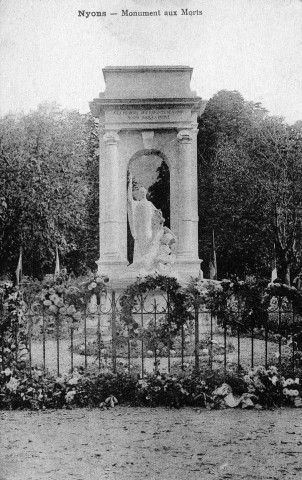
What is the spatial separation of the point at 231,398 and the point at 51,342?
669cm

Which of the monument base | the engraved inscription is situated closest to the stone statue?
the monument base

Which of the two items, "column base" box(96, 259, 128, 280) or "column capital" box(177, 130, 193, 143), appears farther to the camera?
"column capital" box(177, 130, 193, 143)

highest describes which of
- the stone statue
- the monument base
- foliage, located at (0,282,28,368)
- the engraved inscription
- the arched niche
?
the engraved inscription

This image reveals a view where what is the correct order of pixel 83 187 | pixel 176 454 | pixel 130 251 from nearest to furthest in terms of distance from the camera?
pixel 176 454 → pixel 130 251 → pixel 83 187

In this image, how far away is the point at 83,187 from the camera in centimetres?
2503

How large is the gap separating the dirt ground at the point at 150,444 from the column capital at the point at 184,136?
766cm

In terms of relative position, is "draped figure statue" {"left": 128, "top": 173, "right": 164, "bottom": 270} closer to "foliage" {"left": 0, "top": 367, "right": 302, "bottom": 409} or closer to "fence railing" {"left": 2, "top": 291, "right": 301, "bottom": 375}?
"fence railing" {"left": 2, "top": 291, "right": 301, "bottom": 375}

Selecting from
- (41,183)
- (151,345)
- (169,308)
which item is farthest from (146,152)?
(41,183)

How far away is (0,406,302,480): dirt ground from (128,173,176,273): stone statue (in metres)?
6.00

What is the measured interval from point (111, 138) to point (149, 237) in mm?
2370

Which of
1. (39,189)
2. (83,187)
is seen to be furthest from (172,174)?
(83,187)

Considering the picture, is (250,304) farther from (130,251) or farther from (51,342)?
(130,251)

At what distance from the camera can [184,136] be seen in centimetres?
1309

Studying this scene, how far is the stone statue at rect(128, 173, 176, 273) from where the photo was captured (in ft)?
41.0
